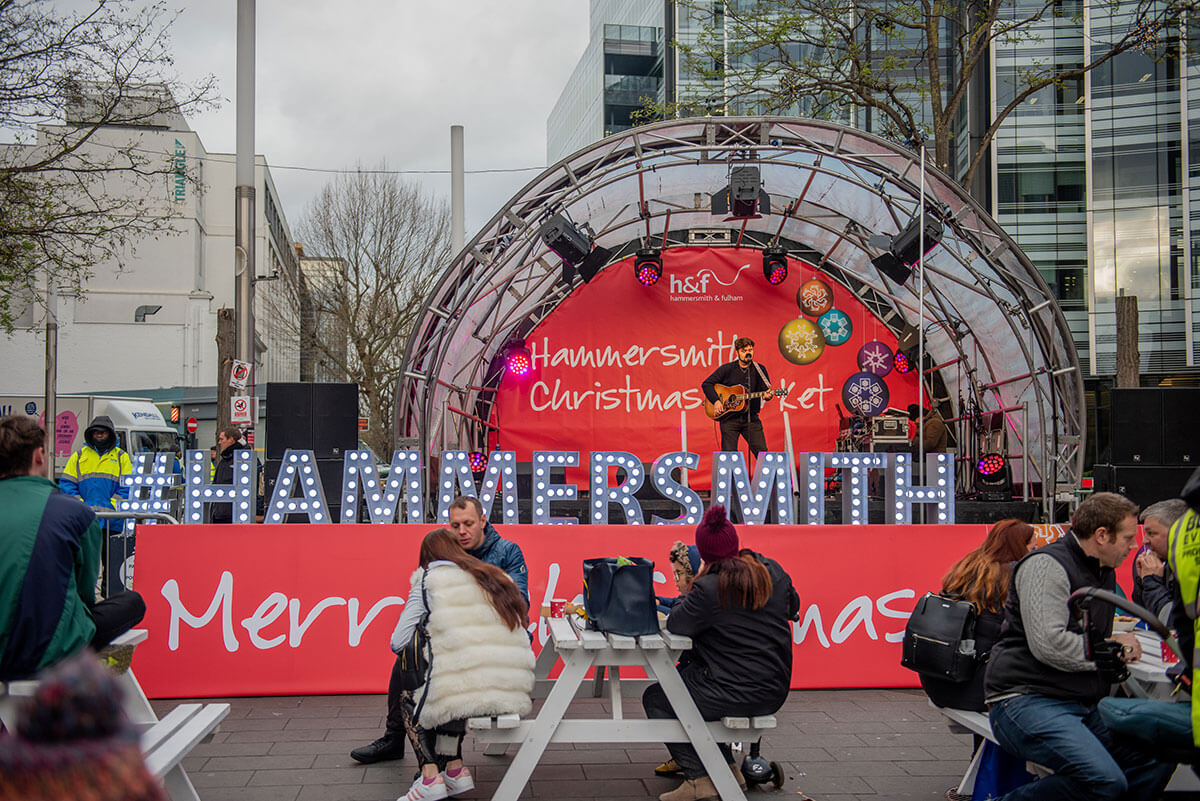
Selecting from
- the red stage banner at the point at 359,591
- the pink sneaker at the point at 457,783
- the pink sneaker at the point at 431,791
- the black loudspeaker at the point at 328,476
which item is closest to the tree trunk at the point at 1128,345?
the red stage banner at the point at 359,591

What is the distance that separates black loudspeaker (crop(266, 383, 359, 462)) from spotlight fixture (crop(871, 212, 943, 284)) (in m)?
6.51

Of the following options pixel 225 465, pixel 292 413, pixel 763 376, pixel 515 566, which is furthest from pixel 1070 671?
pixel 225 465

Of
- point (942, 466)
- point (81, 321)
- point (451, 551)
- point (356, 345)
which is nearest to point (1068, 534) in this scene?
point (451, 551)

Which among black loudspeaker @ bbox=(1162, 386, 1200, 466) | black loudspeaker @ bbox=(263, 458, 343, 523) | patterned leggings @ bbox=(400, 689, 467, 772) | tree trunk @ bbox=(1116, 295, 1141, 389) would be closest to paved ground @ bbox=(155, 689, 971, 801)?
patterned leggings @ bbox=(400, 689, 467, 772)

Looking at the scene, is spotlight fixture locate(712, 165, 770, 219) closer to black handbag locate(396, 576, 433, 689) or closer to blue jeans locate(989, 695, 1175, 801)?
black handbag locate(396, 576, 433, 689)

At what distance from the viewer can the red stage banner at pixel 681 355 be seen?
16.3 metres

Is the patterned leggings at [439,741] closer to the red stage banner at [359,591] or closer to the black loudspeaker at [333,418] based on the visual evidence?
the red stage banner at [359,591]

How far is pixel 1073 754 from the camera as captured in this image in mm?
4070

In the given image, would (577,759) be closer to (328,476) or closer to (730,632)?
(730,632)

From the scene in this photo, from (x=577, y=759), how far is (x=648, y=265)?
10.7 m

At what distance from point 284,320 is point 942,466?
27.9 metres

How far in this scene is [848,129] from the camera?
1210 cm

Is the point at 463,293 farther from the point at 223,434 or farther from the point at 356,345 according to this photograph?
the point at 356,345

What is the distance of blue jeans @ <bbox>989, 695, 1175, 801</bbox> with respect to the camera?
4047 millimetres
